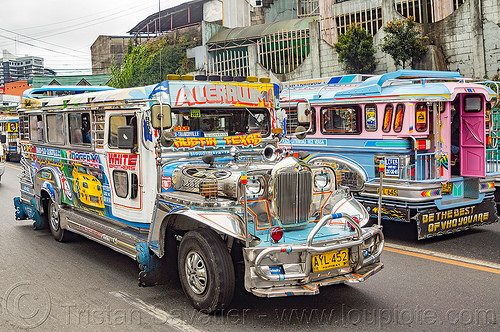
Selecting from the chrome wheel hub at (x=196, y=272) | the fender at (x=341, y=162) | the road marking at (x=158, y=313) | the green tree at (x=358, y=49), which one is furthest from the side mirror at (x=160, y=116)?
the green tree at (x=358, y=49)

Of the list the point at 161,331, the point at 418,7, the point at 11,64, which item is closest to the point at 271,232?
the point at 161,331

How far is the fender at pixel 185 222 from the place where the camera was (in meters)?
5.14

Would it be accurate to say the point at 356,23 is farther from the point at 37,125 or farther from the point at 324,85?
the point at 37,125

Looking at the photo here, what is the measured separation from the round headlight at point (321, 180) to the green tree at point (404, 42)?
13.6 m

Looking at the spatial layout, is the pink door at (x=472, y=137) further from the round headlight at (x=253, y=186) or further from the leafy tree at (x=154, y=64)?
the leafy tree at (x=154, y=64)

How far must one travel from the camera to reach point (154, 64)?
29734mm

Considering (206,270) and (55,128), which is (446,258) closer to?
(206,270)

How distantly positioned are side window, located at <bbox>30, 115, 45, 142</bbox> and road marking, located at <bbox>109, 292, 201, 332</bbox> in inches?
170

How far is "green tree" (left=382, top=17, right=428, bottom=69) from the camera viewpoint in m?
18.5

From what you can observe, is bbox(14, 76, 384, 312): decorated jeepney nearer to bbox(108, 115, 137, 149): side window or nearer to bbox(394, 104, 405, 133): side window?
bbox(108, 115, 137, 149): side window

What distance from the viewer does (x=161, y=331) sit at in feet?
16.7

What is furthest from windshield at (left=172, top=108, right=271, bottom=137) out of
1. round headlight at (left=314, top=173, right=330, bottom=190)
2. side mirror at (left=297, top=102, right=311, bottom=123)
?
round headlight at (left=314, top=173, right=330, bottom=190)

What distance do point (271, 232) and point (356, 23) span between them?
57.1ft

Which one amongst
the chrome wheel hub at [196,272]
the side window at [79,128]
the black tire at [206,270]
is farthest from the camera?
the side window at [79,128]
